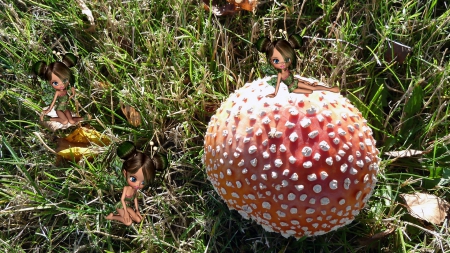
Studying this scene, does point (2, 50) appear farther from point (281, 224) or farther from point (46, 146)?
point (281, 224)

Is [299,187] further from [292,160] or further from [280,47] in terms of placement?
[280,47]

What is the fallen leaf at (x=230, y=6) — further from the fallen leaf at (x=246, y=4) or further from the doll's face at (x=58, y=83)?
the doll's face at (x=58, y=83)

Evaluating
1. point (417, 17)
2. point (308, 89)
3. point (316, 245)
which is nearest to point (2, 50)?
point (308, 89)

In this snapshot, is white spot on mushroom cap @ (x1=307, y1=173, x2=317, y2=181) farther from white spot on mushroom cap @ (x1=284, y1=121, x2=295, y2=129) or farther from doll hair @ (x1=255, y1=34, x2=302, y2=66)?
doll hair @ (x1=255, y1=34, x2=302, y2=66)

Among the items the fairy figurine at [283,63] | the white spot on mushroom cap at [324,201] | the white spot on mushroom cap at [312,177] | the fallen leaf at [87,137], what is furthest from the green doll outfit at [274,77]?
the fallen leaf at [87,137]

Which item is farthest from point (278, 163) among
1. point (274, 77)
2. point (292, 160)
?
point (274, 77)
